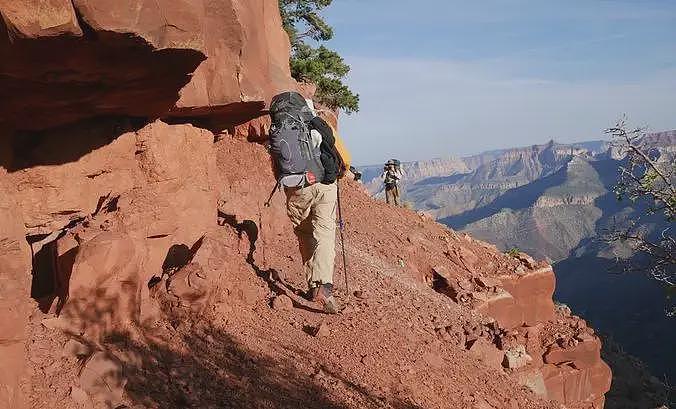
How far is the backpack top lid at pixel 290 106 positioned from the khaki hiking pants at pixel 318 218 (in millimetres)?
804

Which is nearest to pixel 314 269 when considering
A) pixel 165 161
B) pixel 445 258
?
pixel 165 161

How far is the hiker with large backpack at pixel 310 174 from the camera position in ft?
20.6

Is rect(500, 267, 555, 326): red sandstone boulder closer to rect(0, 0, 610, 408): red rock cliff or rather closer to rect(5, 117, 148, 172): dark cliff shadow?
rect(0, 0, 610, 408): red rock cliff

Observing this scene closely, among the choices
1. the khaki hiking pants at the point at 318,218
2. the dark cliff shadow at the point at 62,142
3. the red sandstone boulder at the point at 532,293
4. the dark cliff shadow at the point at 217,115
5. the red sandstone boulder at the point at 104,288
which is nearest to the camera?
the red sandstone boulder at the point at 104,288

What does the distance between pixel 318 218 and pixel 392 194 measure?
13.4 meters

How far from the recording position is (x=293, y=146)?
629 centimetres

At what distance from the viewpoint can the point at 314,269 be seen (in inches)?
258

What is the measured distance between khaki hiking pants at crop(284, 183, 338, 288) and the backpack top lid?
80 centimetres

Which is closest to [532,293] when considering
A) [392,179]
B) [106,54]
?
[392,179]

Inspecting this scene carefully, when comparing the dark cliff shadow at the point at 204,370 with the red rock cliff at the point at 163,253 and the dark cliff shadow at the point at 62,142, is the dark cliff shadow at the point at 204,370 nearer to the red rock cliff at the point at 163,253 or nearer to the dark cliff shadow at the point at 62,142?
the red rock cliff at the point at 163,253

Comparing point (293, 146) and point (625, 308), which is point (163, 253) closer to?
point (293, 146)

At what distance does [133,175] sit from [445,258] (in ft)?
31.3

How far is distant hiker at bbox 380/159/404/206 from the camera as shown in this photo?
1972 centimetres

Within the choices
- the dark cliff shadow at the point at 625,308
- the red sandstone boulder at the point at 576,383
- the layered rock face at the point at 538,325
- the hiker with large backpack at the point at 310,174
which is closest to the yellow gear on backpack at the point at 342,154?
the hiker with large backpack at the point at 310,174
